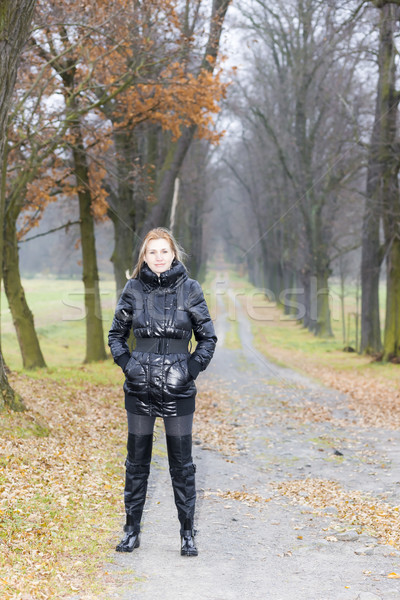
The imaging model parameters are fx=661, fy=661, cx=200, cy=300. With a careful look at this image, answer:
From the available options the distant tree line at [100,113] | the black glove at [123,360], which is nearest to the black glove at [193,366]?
the black glove at [123,360]

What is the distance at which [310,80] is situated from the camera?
28.4 m

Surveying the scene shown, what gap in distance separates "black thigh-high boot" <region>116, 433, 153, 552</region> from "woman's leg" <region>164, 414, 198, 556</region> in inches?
7.7

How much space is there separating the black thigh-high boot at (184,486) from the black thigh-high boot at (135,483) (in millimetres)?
199

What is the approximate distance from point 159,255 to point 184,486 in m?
1.66

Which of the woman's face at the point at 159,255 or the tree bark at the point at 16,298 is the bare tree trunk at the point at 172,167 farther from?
the woman's face at the point at 159,255

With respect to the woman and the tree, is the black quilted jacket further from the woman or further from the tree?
the tree

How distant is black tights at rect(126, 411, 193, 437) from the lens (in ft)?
15.4

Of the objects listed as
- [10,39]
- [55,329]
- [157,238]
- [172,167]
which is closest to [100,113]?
[172,167]

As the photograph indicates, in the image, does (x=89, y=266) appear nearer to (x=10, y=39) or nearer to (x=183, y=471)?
(x=10, y=39)

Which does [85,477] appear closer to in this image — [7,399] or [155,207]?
[7,399]

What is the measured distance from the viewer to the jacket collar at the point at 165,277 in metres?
4.69

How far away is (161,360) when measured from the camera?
458 cm

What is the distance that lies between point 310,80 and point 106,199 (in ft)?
46.3

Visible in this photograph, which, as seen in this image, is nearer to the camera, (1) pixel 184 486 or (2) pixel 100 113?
(1) pixel 184 486
